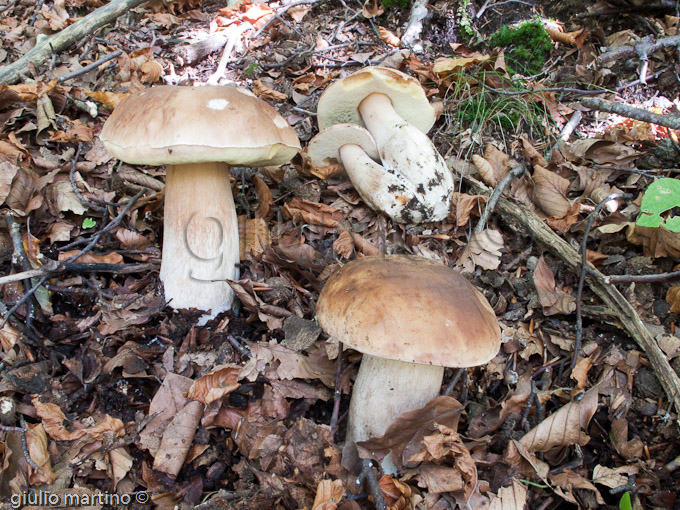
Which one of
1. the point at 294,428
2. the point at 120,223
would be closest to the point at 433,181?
the point at 294,428

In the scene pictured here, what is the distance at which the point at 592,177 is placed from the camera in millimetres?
3221

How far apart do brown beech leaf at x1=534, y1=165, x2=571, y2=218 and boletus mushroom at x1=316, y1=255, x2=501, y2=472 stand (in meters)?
1.50

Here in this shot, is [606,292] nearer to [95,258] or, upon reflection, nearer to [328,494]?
[328,494]

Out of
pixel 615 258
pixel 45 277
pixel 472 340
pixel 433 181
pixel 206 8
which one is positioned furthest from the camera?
pixel 206 8

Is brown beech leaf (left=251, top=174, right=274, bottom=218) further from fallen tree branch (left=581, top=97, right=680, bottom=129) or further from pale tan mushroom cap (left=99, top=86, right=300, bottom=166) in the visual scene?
fallen tree branch (left=581, top=97, right=680, bottom=129)

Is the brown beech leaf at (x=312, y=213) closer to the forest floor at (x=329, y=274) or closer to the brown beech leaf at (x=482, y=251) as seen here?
the forest floor at (x=329, y=274)

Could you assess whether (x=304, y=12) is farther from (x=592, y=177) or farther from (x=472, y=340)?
(x=472, y=340)

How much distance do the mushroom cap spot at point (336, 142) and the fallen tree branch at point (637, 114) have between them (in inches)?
55.7

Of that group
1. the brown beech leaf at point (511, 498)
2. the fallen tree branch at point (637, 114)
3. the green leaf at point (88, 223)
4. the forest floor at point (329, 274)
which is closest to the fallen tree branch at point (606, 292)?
the forest floor at point (329, 274)

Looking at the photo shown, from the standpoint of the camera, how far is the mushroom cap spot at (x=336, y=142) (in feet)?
9.88

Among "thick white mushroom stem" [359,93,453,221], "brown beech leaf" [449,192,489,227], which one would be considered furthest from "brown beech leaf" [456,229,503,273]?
"thick white mushroom stem" [359,93,453,221]

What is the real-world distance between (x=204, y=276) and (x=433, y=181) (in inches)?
63.3

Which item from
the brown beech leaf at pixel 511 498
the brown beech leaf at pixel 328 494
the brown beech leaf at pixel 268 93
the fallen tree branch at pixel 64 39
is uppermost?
the fallen tree branch at pixel 64 39

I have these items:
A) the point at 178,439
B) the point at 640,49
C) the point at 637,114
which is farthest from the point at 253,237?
the point at 640,49
